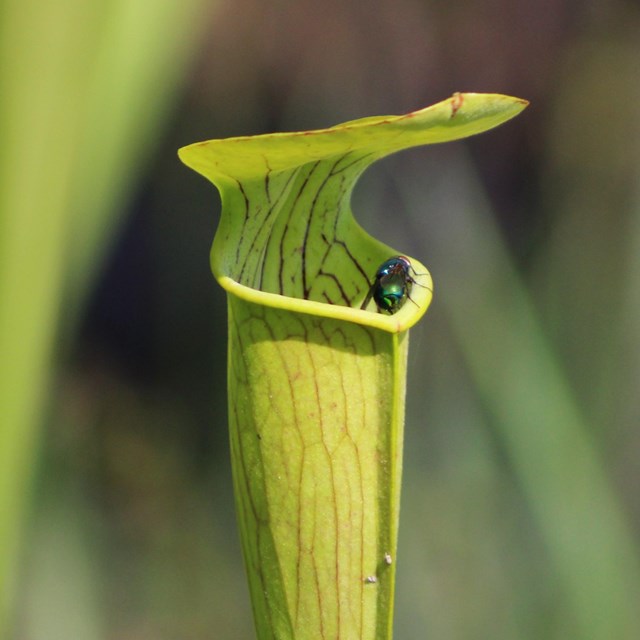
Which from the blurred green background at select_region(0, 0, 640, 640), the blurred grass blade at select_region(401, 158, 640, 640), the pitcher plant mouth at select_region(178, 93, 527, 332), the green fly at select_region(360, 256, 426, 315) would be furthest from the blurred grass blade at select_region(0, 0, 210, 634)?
the blurred grass blade at select_region(401, 158, 640, 640)

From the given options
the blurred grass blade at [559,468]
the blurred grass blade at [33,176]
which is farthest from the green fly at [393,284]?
the blurred grass blade at [559,468]

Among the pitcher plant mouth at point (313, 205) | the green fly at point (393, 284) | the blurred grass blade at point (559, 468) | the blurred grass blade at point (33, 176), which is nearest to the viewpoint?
the blurred grass blade at point (33, 176)

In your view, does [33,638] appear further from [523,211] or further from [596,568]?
[523,211]

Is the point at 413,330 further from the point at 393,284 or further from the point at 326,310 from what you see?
the point at 326,310

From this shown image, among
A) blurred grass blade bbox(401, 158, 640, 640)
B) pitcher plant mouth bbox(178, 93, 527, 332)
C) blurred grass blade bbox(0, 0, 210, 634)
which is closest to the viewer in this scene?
blurred grass blade bbox(0, 0, 210, 634)

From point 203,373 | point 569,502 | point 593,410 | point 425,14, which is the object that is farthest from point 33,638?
point 425,14

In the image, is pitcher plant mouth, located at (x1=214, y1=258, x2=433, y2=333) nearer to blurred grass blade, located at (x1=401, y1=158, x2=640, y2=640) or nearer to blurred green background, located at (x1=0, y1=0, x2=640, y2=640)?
blurred green background, located at (x1=0, y1=0, x2=640, y2=640)

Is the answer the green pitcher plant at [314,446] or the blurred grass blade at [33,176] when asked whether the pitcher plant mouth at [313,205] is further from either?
the blurred grass blade at [33,176]
